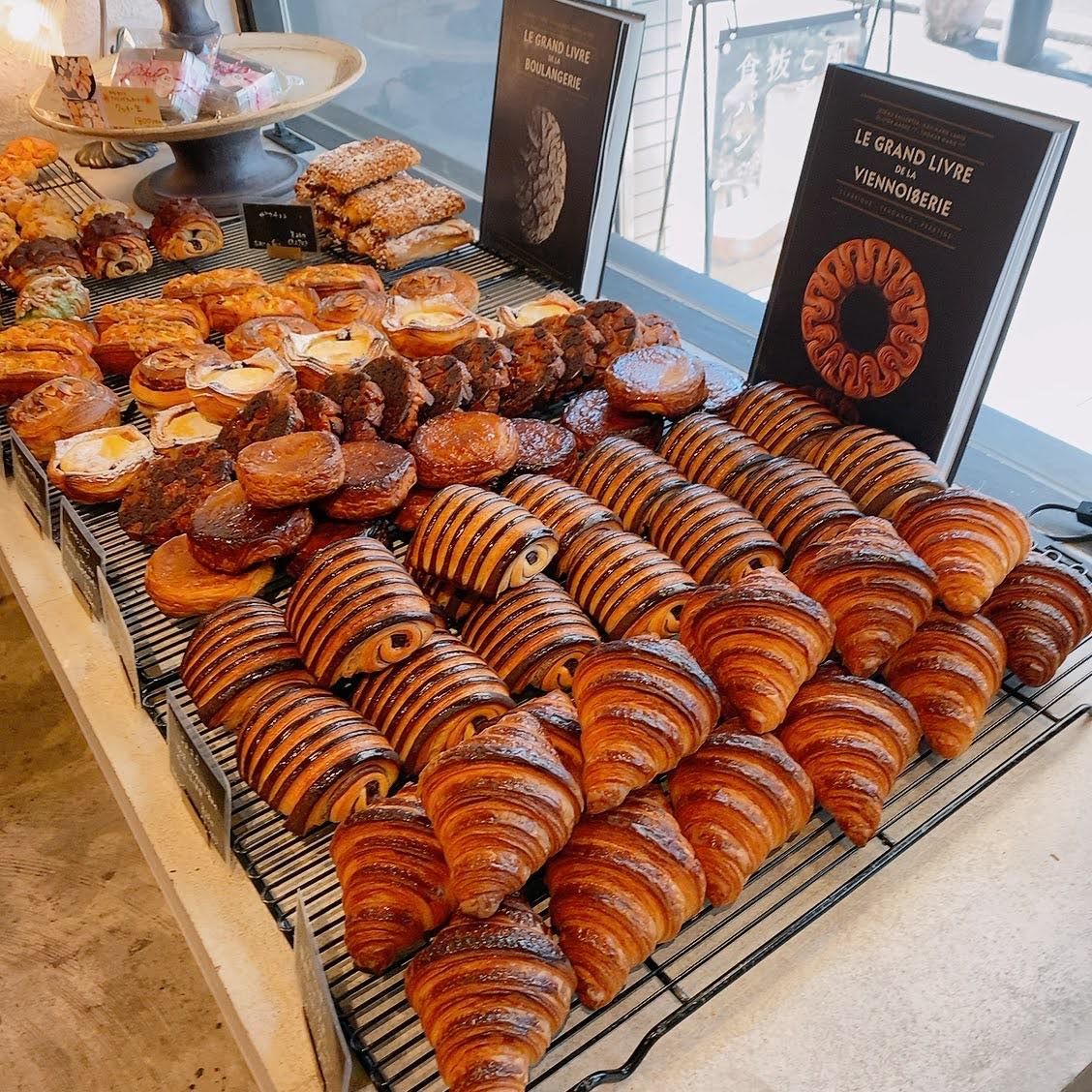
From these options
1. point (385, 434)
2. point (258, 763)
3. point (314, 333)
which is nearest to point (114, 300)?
point (314, 333)

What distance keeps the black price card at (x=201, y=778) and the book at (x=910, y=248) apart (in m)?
1.48

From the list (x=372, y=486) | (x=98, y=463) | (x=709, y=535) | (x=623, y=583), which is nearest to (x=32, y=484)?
(x=98, y=463)

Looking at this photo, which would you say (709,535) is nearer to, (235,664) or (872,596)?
(872,596)

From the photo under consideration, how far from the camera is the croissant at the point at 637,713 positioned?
1.25 metres

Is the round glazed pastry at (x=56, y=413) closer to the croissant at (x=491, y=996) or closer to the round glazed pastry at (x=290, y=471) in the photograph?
the round glazed pastry at (x=290, y=471)

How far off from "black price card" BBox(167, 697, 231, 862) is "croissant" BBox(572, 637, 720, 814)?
525 mm

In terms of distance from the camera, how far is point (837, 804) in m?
1.41

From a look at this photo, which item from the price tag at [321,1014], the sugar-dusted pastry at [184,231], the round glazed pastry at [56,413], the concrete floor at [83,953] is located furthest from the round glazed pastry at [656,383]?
the concrete floor at [83,953]

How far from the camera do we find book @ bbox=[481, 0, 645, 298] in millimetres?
2566

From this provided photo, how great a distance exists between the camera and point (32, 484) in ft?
6.95

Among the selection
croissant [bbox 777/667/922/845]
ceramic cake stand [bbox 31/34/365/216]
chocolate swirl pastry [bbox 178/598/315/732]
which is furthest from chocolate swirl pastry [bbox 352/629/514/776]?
ceramic cake stand [bbox 31/34/365/216]

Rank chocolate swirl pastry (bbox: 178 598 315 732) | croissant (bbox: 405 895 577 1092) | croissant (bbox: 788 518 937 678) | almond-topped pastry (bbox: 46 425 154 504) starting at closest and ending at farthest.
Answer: croissant (bbox: 405 895 577 1092), croissant (bbox: 788 518 937 678), chocolate swirl pastry (bbox: 178 598 315 732), almond-topped pastry (bbox: 46 425 154 504)

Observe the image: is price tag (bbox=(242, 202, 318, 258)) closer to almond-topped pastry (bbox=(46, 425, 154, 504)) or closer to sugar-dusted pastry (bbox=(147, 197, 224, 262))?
sugar-dusted pastry (bbox=(147, 197, 224, 262))

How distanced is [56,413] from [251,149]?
172 cm
